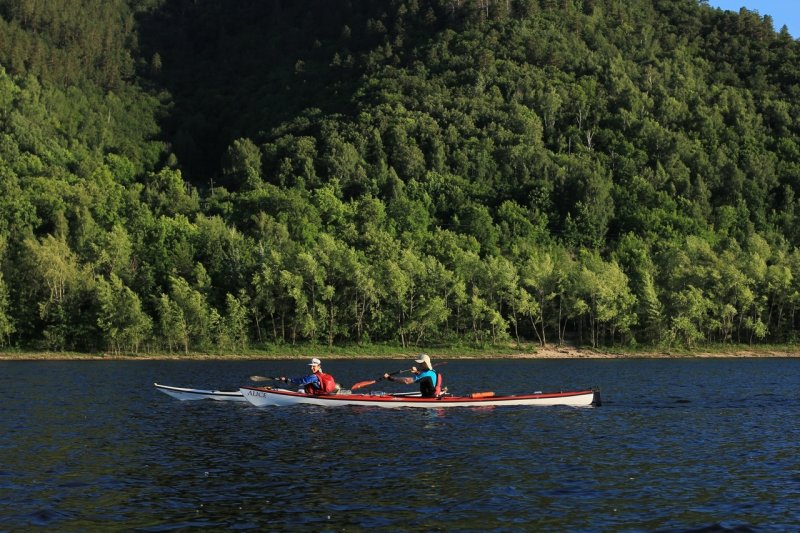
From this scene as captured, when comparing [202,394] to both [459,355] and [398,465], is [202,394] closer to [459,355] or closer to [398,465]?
[398,465]

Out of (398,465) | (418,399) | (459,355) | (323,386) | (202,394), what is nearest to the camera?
(398,465)

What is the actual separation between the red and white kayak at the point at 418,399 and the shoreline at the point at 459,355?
55598 mm

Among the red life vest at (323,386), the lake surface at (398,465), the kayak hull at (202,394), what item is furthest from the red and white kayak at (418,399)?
the kayak hull at (202,394)

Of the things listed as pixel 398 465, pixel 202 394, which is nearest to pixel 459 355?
pixel 202 394

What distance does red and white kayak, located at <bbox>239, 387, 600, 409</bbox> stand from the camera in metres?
47.8

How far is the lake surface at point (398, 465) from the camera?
24266 mm

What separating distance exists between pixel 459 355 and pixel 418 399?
206ft

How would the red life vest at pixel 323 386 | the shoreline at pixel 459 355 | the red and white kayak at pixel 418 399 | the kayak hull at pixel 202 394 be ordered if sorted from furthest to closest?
the shoreline at pixel 459 355, the kayak hull at pixel 202 394, the red life vest at pixel 323 386, the red and white kayak at pixel 418 399

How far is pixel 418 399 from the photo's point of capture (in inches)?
1892

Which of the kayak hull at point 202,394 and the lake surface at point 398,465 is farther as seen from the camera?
the kayak hull at point 202,394

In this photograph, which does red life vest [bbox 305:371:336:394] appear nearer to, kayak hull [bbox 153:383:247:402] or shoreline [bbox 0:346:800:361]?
kayak hull [bbox 153:383:247:402]

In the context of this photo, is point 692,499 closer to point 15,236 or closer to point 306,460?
point 306,460

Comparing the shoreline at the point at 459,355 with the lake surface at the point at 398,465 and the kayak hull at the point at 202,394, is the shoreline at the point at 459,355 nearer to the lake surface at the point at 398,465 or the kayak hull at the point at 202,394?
the lake surface at the point at 398,465

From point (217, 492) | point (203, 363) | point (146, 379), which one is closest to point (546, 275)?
point (203, 363)
